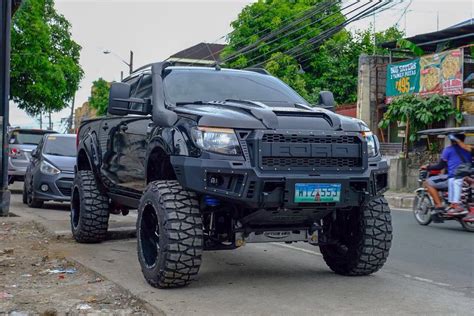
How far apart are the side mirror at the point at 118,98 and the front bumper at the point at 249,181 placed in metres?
1.18

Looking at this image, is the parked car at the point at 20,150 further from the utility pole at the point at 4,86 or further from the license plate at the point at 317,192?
the license plate at the point at 317,192

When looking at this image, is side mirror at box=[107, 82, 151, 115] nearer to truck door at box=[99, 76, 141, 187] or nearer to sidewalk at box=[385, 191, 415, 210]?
truck door at box=[99, 76, 141, 187]

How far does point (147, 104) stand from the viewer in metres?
6.54

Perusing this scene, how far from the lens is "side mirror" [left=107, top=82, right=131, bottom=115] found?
6.43 meters

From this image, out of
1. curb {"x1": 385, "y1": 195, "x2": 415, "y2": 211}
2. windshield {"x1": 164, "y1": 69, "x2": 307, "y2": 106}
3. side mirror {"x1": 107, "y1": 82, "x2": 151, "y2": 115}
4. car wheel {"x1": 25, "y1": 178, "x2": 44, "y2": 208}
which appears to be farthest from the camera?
curb {"x1": 385, "y1": 195, "x2": 415, "y2": 211}

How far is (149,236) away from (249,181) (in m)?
1.37

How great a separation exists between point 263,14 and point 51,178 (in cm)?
2414

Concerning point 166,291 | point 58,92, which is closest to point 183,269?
point 166,291

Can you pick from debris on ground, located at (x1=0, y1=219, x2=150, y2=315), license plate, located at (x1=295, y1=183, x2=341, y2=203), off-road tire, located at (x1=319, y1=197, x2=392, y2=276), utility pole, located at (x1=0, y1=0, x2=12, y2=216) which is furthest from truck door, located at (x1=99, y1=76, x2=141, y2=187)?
utility pole, located at (x1=0, y1=0, x2=12, y2=216)

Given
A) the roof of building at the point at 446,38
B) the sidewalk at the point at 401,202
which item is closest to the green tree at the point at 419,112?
the roof of building at the point at 446,38

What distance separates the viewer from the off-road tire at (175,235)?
5.40m

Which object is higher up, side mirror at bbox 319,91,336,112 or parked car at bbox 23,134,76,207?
side mirror at bbox 319,91,336,112

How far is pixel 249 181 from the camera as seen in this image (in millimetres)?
5211

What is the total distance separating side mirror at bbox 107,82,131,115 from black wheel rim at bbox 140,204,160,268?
108cm
